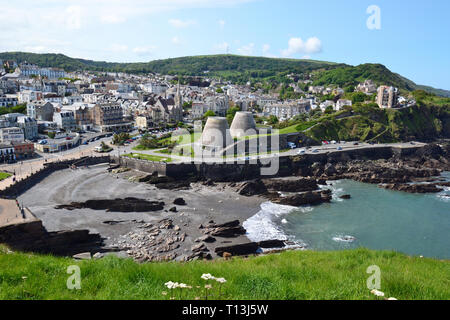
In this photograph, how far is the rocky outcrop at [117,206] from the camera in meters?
28.8

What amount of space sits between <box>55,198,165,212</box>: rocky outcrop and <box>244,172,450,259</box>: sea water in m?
8.53

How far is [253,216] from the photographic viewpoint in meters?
28.8

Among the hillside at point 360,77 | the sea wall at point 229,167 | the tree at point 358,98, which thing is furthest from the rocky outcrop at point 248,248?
the hillside at point 360,77

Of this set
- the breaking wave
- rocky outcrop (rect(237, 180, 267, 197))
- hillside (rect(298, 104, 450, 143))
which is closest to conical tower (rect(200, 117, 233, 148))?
rocky outcrop (rect(237, 180, 267, 197))

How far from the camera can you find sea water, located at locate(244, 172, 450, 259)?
79.4ft

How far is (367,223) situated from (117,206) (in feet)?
68.6

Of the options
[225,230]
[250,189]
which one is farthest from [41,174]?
[225,230]

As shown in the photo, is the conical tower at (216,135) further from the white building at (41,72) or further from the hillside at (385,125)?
the white building at (41,72)

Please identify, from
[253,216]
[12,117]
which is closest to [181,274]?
[253,216]

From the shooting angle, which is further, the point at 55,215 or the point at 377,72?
the point at 377,72

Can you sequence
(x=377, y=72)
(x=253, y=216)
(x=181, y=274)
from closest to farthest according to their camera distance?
(x=181, y=274), (x=253, y=216), (x=377, y=72)

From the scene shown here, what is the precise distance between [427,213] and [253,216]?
16.2 metres
